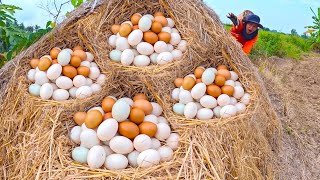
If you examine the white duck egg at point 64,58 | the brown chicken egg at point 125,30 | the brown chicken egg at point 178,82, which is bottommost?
the brown chicken egg at point 178,82

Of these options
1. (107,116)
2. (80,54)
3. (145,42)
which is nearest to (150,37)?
(145,42)

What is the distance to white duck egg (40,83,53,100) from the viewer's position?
3.18 m

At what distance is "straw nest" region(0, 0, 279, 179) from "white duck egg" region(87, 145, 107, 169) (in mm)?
43

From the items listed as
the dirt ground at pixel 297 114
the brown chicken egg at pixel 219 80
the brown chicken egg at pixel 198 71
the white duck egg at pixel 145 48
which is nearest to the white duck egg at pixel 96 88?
the white duck egg at pixel 145 48

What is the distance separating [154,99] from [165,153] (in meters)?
0.64

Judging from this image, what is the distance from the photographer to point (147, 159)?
2541 millimetres

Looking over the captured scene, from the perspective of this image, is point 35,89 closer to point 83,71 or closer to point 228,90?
point 83,71

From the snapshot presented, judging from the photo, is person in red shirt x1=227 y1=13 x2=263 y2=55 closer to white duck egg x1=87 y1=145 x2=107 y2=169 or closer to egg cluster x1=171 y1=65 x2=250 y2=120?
egg cluster x1=171 y1=65 x2=250 y2=120

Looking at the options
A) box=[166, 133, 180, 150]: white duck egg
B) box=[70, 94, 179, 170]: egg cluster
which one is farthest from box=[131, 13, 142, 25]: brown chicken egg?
box=[166, 133, 180, 150]: white duck egg

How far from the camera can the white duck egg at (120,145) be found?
257 centimetres

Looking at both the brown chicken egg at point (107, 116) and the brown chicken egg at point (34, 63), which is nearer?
the brown chicken egg at point (107, 116)

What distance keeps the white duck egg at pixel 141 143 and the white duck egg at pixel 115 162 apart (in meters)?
0.12

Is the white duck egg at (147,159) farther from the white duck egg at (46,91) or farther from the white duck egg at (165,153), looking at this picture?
the white duck egg at (46,91)

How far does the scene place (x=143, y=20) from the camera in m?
3.53
